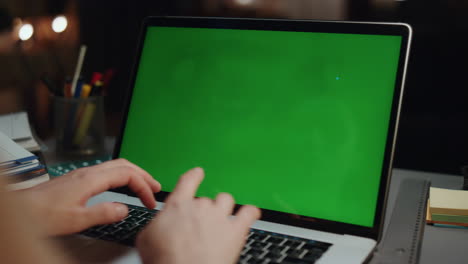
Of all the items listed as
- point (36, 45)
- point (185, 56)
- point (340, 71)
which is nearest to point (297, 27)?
point (340, 71)

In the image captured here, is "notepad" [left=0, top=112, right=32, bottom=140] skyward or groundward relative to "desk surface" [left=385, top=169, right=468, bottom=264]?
skyward

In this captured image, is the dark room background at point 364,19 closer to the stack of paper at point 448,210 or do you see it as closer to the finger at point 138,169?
the stack of paper at point 448,210

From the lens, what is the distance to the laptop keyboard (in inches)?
22.6

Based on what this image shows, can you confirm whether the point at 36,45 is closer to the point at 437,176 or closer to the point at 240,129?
the point at 240,129

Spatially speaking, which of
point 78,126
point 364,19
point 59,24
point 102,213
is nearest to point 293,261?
point 102,213

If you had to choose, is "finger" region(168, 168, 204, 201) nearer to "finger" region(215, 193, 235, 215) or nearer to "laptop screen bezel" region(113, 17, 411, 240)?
"finger" region(215, 193, 235, 215)

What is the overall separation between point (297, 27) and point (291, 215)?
29cm

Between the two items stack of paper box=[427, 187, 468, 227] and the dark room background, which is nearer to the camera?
stack of paper box=[427, 187, 468, 227]

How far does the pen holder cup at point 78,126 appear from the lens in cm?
112

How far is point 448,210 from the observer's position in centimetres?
75

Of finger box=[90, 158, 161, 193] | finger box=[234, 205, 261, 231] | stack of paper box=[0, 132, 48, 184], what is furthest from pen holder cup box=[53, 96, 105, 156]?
finger box=[234, 205, 261, 231]

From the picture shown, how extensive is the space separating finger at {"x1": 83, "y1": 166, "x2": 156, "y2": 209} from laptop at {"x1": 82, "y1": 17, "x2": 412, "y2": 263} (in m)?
0.05

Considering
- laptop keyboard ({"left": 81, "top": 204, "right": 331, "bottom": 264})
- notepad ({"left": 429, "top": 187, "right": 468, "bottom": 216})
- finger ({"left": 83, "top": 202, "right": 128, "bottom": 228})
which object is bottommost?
laptop keyboard ({"left": 81, "top": 204, "right": 331, "bottom": 264})

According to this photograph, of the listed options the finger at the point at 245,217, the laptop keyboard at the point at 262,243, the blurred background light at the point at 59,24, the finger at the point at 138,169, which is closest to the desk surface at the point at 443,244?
the laptop keyboard at the point at 262,243
